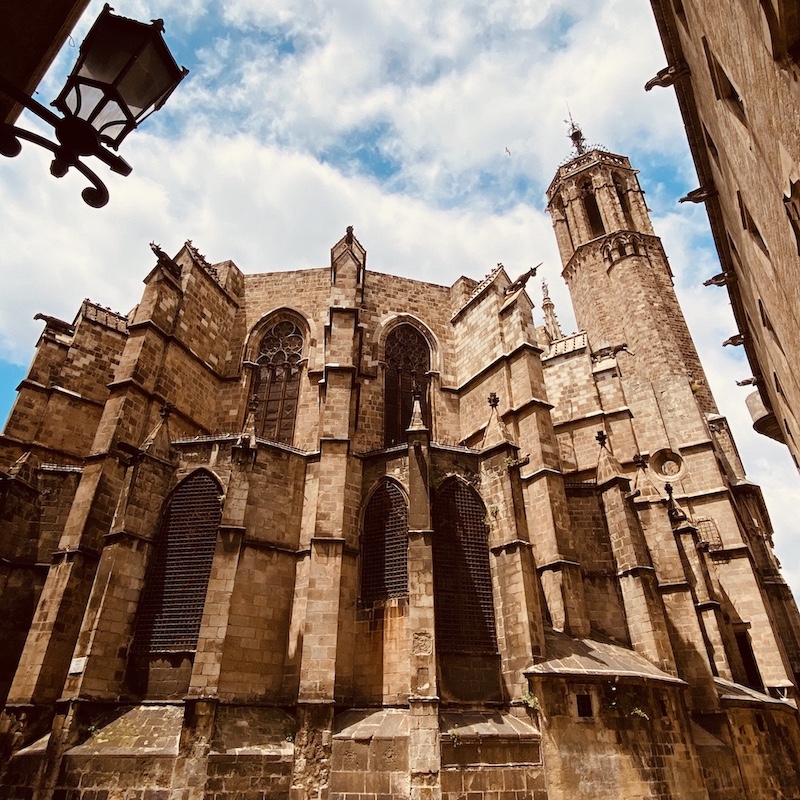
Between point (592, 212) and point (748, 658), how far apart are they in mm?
21461

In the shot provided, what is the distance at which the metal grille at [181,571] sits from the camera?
9938mm

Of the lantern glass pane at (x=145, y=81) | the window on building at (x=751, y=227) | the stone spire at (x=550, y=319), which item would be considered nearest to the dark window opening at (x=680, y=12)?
the window on building at (x=751, y=227)

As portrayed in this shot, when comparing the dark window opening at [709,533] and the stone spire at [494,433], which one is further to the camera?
the dark window opening at [709,533]

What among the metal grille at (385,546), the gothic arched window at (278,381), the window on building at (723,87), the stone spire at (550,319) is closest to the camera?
the window on building at (723,87)

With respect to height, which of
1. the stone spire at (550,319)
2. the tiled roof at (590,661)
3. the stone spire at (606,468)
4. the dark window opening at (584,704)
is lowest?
the dark window opening at (584,704)

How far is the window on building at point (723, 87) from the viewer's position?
16.8 ft

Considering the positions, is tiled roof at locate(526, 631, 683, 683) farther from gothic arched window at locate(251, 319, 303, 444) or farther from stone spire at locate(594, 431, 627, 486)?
gothic arched window at locate(251, 319, 303, 444)

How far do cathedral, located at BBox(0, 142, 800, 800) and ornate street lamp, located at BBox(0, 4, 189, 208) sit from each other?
864 cm

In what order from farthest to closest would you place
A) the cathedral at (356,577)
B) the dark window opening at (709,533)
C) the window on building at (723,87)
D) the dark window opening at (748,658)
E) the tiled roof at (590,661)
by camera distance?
the dark window opening at (709,533) < the dark window opening at (748,658) < the tiled roof at (590,661) < the cathedral at (356,577) < the window on building at (723,87)

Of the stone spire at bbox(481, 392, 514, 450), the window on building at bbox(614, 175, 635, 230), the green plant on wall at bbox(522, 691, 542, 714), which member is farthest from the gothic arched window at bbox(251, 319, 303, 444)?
the window on building at bbox(614, 175, 635, 230)

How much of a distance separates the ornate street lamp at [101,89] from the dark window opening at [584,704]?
1020 cm

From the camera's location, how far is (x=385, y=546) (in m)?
11.2

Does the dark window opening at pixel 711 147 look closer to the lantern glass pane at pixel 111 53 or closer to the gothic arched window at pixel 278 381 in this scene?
the lantern glass pane at pixel 111 53

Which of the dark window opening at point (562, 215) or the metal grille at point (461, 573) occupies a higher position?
the dark window opening at point (562, 215)
